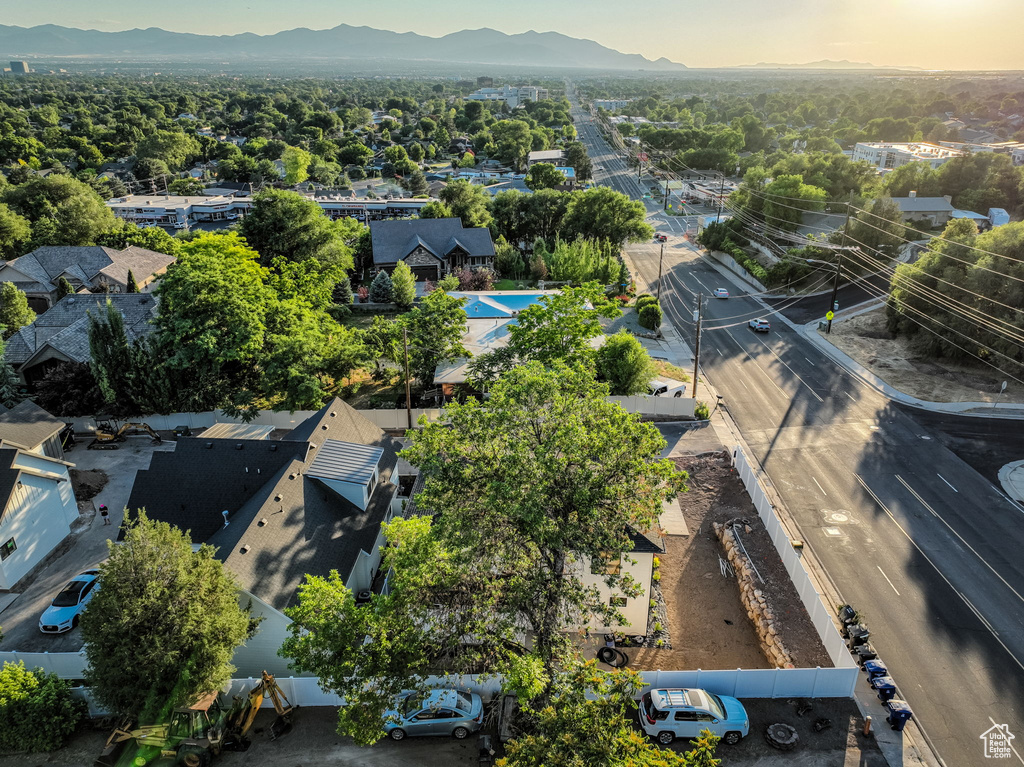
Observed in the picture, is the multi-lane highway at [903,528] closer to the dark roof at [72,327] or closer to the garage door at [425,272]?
the garage door at [425,272]

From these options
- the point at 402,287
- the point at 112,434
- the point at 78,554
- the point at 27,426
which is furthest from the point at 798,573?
the point at 402,287

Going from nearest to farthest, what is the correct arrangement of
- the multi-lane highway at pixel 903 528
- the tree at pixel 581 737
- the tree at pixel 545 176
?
the tree at pixel 581 737 < the multi-lane highway at pixel 903 528 < the tree at pixel 545 176

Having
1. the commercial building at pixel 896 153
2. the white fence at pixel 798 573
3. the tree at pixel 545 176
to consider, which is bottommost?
the white fence at pixel 798 573

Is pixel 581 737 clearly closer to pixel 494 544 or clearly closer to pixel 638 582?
pixel 494 544

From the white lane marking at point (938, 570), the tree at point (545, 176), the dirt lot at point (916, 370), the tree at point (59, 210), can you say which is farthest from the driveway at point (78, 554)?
the tree at point (545, 176)

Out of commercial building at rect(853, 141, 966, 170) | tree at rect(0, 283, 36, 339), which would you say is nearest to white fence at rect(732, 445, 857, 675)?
tree at rect(0, 283, 36, 339)

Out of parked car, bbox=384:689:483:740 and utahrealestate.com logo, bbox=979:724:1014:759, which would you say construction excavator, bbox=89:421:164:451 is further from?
utahrealestate.com logo, bbox=979:724:1014:759
